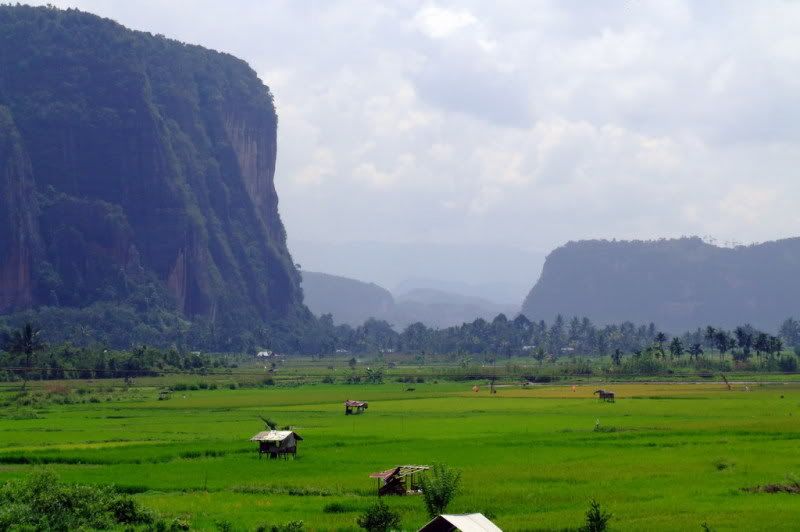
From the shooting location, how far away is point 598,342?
177m


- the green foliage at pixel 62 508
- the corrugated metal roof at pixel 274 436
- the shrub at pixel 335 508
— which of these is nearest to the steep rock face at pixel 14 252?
the corrugated metal roof at pixel 274 436

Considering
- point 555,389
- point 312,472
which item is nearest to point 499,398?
point 555,389

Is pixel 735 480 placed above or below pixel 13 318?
below

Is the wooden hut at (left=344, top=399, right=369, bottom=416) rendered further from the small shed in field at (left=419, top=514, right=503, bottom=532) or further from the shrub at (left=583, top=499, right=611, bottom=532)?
the small shed in field at (left=419, top=514, right=503, bottom=532)

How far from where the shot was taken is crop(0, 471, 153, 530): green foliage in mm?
24172

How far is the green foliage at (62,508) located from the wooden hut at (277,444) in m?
12.6

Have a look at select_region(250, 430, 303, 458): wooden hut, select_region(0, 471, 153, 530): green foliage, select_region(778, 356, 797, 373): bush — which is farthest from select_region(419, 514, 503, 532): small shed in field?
select_region(778, 356, 797, 373): bush

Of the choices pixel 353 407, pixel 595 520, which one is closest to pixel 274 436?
pixel 595 520

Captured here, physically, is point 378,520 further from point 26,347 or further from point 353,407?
point 26,347

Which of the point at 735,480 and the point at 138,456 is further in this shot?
the point at 138,456

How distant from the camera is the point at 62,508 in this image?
24594 mm

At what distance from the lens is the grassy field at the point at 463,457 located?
25734 mm

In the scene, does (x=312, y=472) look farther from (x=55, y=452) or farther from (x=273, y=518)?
(x=55, y=452)

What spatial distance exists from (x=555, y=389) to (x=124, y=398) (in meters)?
36.8
